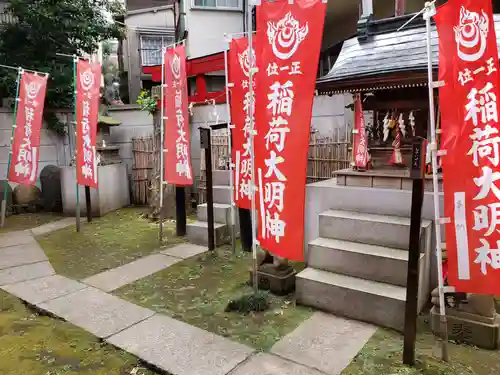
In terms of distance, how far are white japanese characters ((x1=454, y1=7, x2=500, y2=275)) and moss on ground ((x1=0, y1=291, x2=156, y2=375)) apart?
3730 mm

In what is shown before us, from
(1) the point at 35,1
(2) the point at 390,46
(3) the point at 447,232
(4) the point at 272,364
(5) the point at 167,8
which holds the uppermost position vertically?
(5) the point at 167,8

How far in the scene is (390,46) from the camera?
631cm

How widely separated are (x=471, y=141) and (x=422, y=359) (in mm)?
2349

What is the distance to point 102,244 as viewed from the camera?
28.8 feet

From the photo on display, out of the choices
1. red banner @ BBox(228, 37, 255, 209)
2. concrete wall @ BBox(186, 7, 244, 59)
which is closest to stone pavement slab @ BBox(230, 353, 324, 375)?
red banner @ BBox(228, 37, 255, 209)

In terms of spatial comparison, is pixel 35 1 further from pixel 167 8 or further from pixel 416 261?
pixel 416 261

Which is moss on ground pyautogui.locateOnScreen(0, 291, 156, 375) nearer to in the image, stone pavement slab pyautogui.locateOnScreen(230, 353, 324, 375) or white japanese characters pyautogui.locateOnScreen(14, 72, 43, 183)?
stone pavement slab pyautogui.locateOnScreen(230, 353, 324, 375)

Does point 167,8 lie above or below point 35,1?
above

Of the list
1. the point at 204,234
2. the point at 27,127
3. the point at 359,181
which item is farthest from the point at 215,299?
the point at 27,127

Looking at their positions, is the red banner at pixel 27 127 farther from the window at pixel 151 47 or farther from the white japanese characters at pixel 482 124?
the window at pixel 151 47

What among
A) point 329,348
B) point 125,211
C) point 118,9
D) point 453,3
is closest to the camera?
point 453,3

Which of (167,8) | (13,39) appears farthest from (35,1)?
(167,8)

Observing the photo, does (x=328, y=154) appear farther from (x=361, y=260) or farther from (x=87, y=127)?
(x=87, y=127)

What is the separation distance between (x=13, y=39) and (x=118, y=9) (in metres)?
4.60
